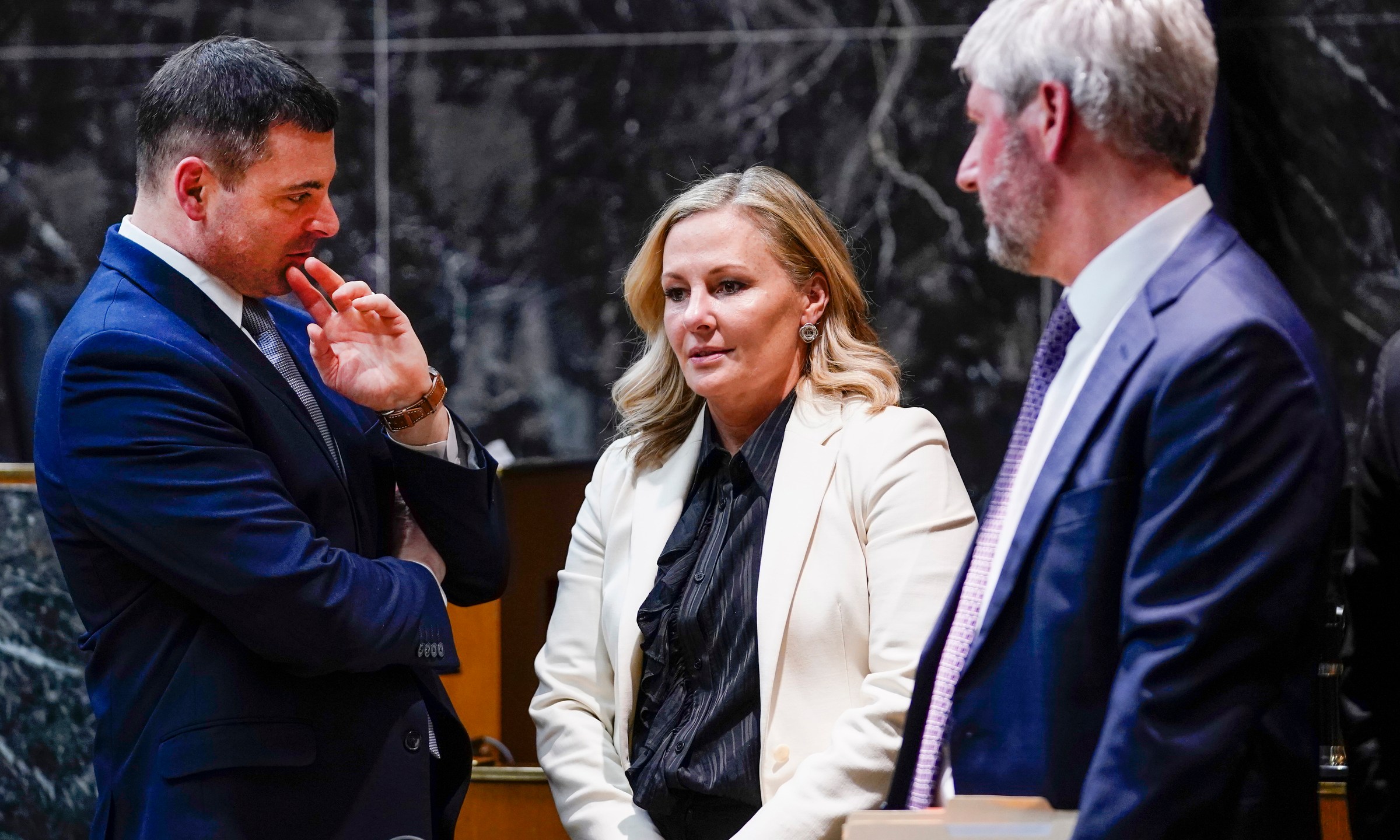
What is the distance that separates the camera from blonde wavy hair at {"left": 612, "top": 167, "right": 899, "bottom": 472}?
240 centimetres

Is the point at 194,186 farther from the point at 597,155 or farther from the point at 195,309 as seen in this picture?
the point at 597,155

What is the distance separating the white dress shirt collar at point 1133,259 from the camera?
148cm

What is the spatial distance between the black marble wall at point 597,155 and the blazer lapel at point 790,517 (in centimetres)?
197

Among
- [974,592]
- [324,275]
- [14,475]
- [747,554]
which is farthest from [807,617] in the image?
[14,475]

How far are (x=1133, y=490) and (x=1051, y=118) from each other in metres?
0.41

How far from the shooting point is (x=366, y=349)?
220 centimetres

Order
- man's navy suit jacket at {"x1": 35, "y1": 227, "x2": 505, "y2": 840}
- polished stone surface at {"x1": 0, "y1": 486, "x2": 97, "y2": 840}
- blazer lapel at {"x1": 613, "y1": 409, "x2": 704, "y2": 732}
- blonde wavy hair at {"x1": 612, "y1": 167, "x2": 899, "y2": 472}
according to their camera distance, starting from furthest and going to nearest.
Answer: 1. polished stone surface at {"x1": 0, "y1": 486, "x2": 97, "y2": 840}
2. blonde wavy hair at {"x1": 612, "y1": 167, "x2": 899, "y2": 472}
3. blazer lapel at {"x1": 613, "y1": 409, "x2": 704, "y2": 732}
4. man's navy suit jacket at {"x1": 35, "y1": 227, "x2": 505, "y2": 840}

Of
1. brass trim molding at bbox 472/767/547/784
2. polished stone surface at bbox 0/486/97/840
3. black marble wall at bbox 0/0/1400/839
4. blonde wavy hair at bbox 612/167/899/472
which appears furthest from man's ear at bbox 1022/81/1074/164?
black marble wall at bbox 0/0/1400/839

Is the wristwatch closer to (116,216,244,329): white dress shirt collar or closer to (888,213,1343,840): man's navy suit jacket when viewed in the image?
(116,216,244,329): white dress shirt collar

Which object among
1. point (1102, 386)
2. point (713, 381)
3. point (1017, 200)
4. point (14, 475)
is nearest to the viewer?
point (1102, 386)

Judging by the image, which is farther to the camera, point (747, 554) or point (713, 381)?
point (713, 381)

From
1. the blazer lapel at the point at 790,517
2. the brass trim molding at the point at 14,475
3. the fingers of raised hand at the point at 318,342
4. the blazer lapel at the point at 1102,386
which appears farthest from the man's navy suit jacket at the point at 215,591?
the brass trim molding at the point at 14,475

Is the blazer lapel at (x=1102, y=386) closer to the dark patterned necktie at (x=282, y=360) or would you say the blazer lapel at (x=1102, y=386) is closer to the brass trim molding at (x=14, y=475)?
the dark patterned necktie at (x=282, y=360)

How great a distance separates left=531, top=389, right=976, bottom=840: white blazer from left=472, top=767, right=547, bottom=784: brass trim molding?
293 millimetres
